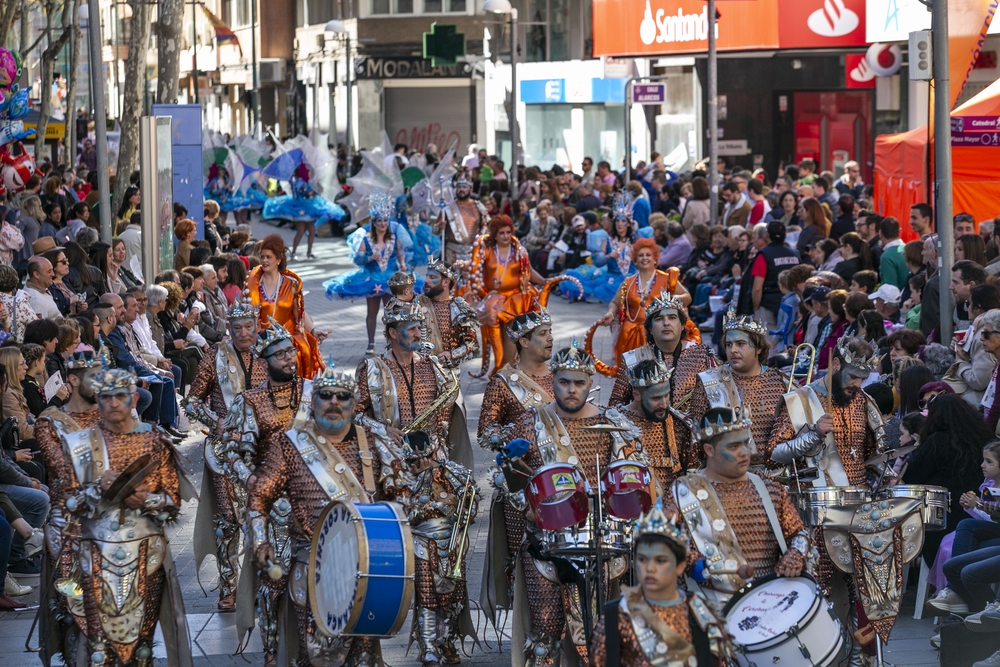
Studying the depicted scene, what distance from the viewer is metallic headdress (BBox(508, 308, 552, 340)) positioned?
8.17 m

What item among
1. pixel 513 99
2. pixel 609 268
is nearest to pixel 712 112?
pixel 609 268

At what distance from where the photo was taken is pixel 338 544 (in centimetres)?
627

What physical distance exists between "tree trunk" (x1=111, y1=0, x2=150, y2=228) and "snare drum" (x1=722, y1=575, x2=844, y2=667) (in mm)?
18678

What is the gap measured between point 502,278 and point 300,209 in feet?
50.7

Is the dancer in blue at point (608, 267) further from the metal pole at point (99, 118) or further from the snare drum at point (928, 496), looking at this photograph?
the snare drum at point (928, 496)

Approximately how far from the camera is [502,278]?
1519cm

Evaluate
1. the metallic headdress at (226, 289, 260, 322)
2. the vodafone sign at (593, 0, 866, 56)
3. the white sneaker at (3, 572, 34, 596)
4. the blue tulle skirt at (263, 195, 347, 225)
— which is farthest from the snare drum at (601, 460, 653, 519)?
the blue tulle skirt at (263, 195, 347, 225)

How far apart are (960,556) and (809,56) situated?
2544cm

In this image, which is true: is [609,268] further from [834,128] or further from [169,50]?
[834,128]

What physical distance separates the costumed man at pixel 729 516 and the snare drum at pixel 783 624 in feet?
1.26

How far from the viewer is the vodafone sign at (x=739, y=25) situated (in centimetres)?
2783

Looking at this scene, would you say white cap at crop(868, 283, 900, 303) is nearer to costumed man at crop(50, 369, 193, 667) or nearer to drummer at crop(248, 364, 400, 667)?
drummer at crop(248, 364, 400, 667)

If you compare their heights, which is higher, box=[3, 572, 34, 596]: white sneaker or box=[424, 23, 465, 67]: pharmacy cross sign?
box=[424, 23, 465, 67]: pharmacy cross sign

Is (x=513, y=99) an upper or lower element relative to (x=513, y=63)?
lower
